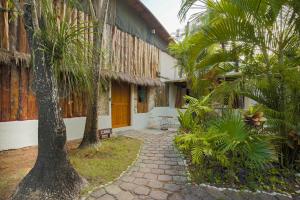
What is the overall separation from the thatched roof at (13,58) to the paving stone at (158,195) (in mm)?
4301

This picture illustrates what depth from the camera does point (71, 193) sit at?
2.91 metres

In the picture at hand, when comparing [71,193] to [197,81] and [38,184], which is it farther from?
[197,81]

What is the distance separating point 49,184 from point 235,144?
9.44ft

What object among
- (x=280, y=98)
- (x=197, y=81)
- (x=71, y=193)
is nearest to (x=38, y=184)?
(x=71, y=193)

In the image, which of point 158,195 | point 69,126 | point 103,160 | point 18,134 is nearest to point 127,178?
point 158,195

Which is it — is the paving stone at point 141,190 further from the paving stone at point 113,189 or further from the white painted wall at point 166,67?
the white painted wall at point 166,67

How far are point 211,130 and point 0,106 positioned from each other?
16.0 ft

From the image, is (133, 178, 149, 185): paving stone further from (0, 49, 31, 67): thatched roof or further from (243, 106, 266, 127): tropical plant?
(0, 49, 31, 67): thatched roof

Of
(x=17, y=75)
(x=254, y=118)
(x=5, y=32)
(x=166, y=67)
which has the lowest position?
(x=254, y=118)

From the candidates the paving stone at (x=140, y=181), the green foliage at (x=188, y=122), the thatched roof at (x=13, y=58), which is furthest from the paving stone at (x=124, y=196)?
the thatched roof at (x=13, y=58)

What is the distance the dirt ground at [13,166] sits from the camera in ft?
10.0

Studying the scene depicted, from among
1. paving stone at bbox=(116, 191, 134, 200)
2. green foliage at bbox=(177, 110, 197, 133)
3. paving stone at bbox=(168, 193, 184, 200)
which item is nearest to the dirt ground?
paving stone at bbox=(116, 191, 134, 200)

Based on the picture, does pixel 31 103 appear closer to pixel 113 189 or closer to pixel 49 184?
pixel 49 184

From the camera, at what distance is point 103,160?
4.52 metres
